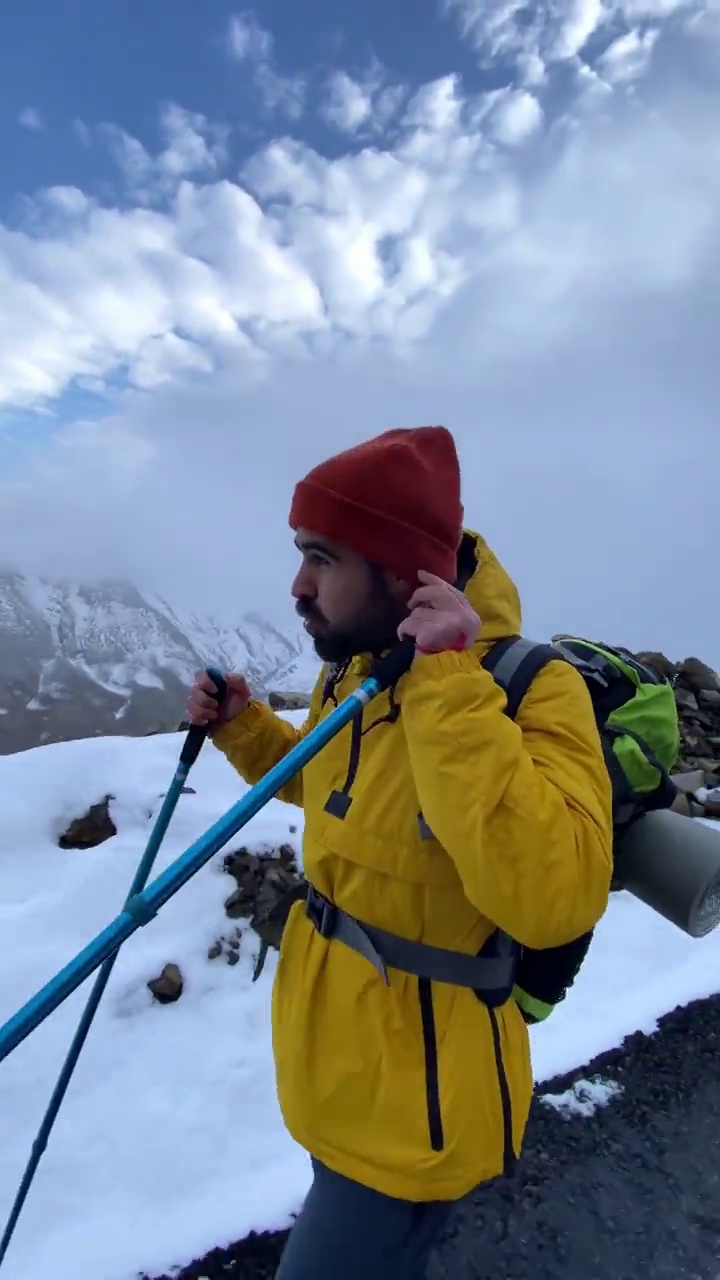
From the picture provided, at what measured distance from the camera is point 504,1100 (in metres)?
1.98

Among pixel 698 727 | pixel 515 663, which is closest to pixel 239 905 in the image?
pixel 515 663

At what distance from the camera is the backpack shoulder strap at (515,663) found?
1911mm

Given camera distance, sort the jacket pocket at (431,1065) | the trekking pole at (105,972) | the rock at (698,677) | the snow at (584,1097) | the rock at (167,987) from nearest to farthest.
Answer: the jacket pocket at (431,1065) < the trekking pole at (105,972) < the snow at (584,1097) < the rock at (167,987) < the rock at (698,677)

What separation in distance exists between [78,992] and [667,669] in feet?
35.9

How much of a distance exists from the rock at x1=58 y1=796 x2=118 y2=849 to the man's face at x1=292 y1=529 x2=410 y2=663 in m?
5.49

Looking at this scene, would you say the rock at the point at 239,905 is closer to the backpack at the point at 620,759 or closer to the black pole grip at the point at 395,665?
the backpack at the point at 620,759

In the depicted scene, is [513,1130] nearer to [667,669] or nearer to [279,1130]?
[279,1130]

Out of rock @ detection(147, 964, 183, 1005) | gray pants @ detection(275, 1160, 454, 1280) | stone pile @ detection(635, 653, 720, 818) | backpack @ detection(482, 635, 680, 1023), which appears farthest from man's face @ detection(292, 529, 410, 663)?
stone pile @ detection(635, 653, 720, 818)

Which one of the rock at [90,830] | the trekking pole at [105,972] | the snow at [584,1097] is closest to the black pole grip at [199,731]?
the trekking pole at [105,972]

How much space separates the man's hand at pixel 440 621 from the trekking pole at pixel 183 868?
8 centimetres

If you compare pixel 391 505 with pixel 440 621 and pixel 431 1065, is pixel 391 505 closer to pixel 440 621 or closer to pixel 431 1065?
pixel 440 621

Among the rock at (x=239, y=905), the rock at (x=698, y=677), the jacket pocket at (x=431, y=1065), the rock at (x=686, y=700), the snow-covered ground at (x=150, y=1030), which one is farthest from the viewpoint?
the rock at (x=698, y=677)

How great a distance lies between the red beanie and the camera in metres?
2.04

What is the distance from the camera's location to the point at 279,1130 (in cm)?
437
